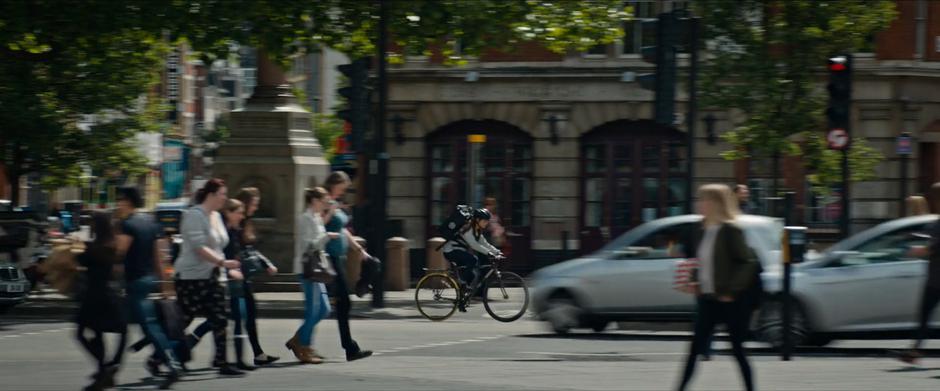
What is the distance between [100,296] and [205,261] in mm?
1064

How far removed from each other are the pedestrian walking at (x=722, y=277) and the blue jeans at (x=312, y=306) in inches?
161

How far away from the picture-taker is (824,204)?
116ft

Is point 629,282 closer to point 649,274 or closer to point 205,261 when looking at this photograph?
point 649,274

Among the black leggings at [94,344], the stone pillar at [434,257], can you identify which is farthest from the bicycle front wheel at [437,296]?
the black leggings at [94,344]

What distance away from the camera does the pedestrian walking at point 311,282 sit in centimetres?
1359

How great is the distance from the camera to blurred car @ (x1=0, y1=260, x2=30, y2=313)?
68.3ft

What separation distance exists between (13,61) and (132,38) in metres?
1.95

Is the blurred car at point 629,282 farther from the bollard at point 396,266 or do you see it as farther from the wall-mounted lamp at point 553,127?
the wall-mounted lamp at point 553,127

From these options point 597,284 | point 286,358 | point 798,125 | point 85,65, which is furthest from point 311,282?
point 798,125

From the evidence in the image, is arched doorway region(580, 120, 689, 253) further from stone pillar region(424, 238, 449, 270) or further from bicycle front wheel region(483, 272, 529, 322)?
bicycle front wheel region(483, 272, 529, 322)

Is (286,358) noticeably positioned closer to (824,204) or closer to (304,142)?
(304,142)

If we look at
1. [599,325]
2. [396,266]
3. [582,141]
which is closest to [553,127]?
[582,141]

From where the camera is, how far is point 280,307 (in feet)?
70.7

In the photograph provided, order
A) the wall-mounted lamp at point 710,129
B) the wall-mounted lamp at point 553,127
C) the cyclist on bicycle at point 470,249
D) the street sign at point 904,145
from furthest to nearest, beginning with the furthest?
the wall-mounted lamp at point 553,127
the wall-mounted lamp at point 710,129
the street sign at point 904,145
the cyclist on bicycle at point 470,249
